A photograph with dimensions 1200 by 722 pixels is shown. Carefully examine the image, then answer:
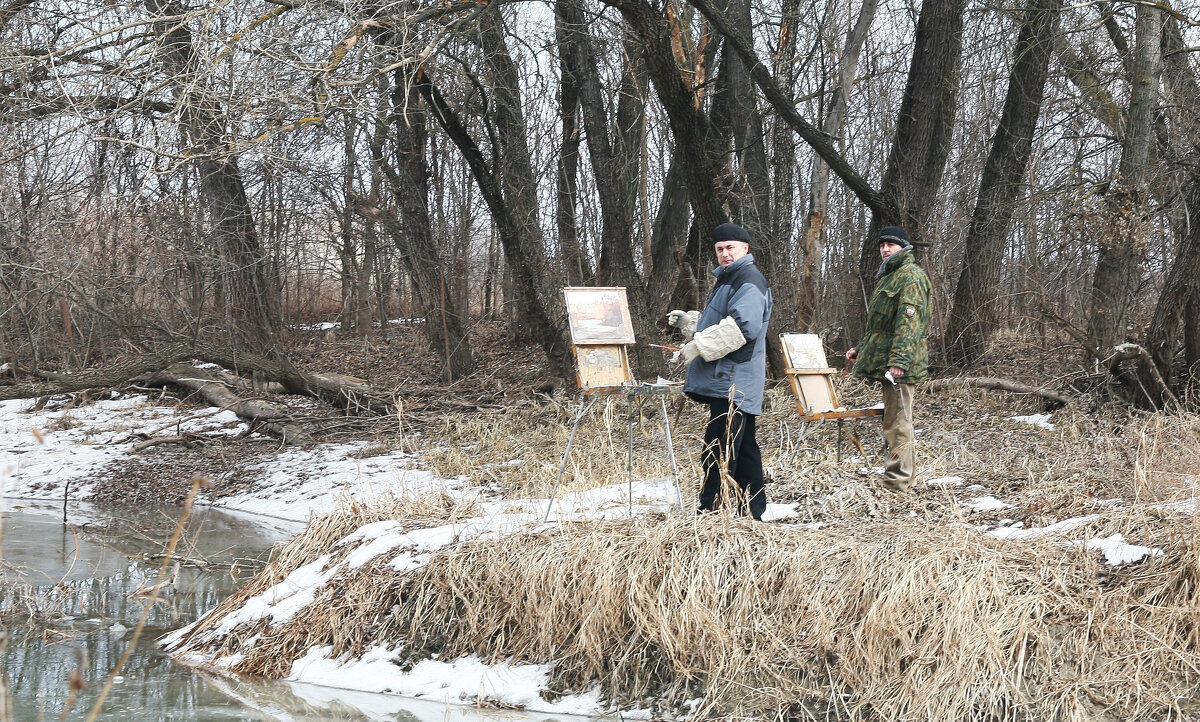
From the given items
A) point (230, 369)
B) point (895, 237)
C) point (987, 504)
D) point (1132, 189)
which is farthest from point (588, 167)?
point (987, 504)

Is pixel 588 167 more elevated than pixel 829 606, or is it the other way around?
pixel 588 167

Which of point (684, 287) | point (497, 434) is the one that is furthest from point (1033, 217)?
point (497, 434)

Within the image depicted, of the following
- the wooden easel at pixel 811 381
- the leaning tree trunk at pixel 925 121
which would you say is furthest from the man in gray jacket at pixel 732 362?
the leaning tree trunk at pixel 925 121

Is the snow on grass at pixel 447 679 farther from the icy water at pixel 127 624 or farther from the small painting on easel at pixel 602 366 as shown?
the small painting on easel at pixel 602 366

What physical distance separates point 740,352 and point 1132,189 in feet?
18.7

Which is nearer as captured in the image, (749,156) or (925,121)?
(925,121)

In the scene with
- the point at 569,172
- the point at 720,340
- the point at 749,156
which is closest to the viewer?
the point at 720,340

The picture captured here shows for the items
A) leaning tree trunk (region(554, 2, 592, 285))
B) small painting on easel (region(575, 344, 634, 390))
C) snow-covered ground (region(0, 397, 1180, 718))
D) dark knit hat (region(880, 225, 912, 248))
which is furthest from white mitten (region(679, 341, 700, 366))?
leaning tree trunk (region(554, 2, 592, 285))

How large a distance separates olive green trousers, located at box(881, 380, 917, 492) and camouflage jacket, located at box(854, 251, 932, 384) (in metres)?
0.13

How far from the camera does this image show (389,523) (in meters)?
6.89

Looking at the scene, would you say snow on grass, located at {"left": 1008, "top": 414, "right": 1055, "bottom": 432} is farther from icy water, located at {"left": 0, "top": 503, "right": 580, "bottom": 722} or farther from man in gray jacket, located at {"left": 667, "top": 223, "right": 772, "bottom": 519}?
icy water, located at {"left": 0, "top": 503, "right": 580, "bottom": 722}

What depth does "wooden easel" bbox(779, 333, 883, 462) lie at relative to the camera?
7.34m

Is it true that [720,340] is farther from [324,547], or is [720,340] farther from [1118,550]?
[324,547]

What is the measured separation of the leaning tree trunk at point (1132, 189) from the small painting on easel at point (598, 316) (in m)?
5.44
